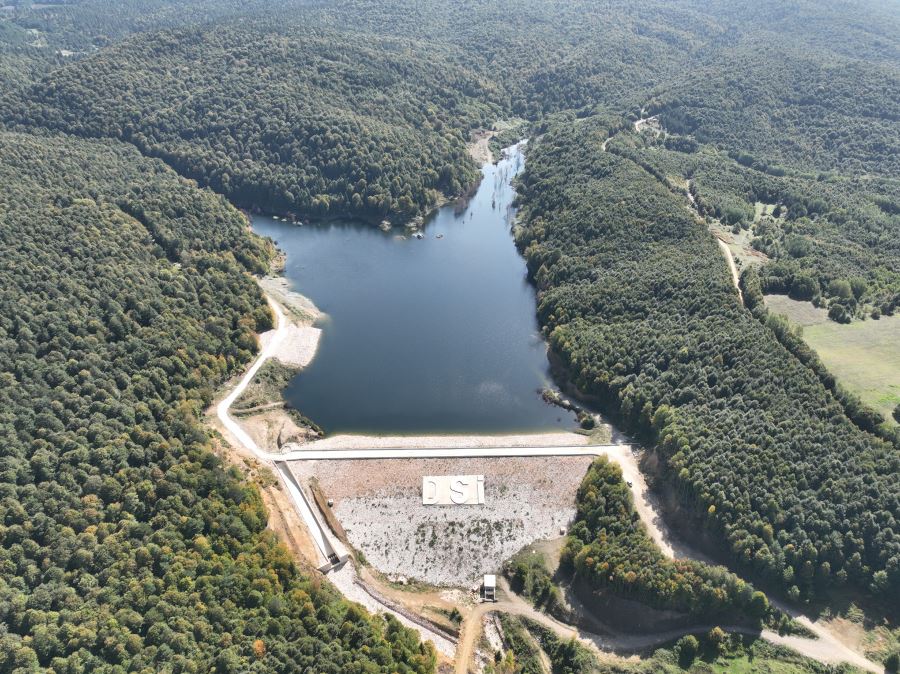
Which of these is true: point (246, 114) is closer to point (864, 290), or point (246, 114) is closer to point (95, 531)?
point (95, 531)

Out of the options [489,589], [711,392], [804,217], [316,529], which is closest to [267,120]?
[316,529]

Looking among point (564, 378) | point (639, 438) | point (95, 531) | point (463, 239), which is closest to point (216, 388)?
point (95, 531)

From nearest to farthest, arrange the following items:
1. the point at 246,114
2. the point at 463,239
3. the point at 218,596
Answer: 1. the point at 218,596
2. the point at 463,239
3. the point at 246,114

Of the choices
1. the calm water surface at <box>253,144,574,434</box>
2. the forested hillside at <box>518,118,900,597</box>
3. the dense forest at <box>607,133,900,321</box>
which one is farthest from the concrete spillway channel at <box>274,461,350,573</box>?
the dense forest at <box>607,133,900,321</box>

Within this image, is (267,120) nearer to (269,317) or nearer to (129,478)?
(269,317)

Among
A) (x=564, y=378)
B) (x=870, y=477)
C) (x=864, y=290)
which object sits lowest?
(x=564, y=378)

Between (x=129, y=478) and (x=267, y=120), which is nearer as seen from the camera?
(x=129, y=478)
